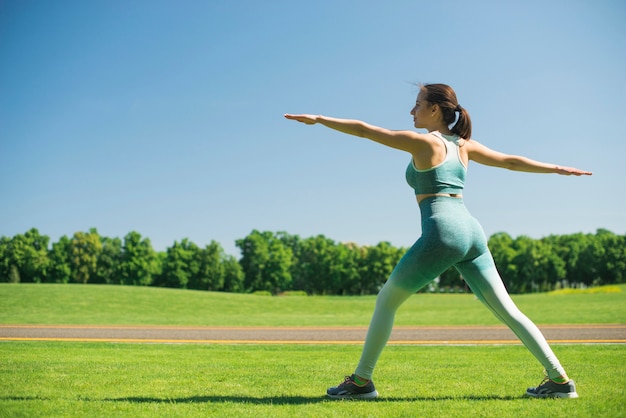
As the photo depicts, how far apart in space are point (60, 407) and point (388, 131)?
3295 millimetres

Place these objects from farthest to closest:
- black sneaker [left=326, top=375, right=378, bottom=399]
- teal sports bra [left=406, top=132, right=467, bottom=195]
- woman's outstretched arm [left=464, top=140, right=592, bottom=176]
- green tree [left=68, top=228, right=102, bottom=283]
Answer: green tree [left=68, top=228, right=102, bottom=283] < woman's outstretched arm [left=464, top=140, right=592, bottom=176] < black sneaker [left=326, top=375, right=378, bottom=399] < teal sports bra [left=406, top=132, right=467, bottom=195]

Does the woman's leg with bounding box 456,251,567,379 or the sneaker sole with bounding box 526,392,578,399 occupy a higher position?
the woman's leg with bounding box 456,251,567,379

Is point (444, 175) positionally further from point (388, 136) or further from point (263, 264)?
point (263, 264)

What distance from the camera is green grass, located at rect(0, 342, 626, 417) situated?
156 inches

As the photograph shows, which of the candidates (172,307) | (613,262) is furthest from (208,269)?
(613,262)

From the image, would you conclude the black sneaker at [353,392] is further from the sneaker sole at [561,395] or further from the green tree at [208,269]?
the green tree at [208,269]

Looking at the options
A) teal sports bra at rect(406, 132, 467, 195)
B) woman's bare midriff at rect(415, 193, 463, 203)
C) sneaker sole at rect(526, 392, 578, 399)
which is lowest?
sneaker sole at rect(526, 392, 578, 399)

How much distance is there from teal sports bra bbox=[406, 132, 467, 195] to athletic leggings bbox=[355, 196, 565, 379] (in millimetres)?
90

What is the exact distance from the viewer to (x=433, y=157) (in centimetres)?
420

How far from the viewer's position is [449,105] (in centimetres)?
444

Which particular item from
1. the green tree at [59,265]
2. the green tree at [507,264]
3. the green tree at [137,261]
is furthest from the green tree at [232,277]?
the green tree at [507,264]

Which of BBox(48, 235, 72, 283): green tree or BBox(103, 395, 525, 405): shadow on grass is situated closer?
BBox(103, 395, 525, 405): shadow on grass

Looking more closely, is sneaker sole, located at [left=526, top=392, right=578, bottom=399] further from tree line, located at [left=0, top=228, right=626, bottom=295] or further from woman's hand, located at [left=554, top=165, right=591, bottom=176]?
tree line, located at [left=0, top=228, right=626, bottom=295]

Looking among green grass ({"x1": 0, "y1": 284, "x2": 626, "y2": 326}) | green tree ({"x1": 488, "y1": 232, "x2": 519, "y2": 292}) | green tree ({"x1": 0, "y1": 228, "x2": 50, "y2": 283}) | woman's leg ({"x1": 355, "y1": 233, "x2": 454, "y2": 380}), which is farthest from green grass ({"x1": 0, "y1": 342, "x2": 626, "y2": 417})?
green tree ({"x1": 488, "y1": 232, "x2": 519, "y2": 292})
